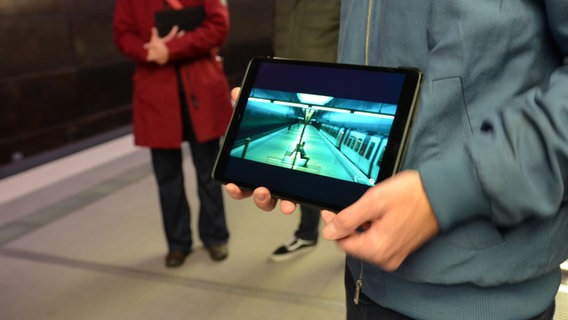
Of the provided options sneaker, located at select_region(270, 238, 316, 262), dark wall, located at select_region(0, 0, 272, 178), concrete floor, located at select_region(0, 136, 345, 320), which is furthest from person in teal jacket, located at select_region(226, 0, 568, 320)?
dark wall, located at select_region(0, 0, 272, 178)

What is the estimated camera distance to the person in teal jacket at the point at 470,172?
518mm

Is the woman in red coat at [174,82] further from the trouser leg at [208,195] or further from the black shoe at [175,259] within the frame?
the black shoe at [175,259]

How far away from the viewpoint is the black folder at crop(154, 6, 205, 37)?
226cm

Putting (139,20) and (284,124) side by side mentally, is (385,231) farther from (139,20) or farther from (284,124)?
(139,20)

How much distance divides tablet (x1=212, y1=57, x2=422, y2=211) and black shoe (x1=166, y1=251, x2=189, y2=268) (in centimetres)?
185

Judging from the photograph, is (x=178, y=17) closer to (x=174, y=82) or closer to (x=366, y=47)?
(x=174, y=82)

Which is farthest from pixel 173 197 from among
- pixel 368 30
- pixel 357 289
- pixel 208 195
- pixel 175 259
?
pixel 368 30

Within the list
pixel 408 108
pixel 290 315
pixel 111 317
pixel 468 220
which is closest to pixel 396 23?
pixel 408 108

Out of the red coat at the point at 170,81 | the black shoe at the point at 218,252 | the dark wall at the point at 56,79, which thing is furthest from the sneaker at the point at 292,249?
the dark wall at the point at 56,79

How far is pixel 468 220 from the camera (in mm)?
578

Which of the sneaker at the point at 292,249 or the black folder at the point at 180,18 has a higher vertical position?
the black folder at the point at 180,18

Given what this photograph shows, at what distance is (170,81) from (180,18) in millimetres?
288

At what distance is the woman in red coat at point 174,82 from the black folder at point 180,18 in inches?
0.8

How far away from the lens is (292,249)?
102 inches
